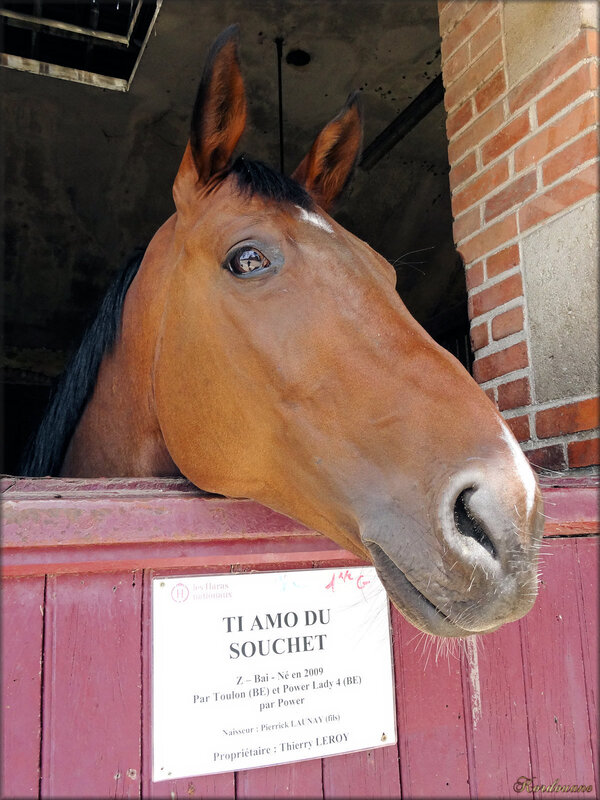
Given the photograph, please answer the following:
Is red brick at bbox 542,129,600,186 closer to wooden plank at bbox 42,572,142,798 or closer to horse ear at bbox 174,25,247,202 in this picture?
horse ear at bbox 174,25,247,202

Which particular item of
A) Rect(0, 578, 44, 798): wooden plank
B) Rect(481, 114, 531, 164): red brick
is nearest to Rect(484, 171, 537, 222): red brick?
Rect(481, 114, 531, 164): red brick

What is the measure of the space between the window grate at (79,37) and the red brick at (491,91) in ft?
5.52

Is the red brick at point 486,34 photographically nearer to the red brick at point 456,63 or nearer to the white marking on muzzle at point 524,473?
the red brick at point 456,63

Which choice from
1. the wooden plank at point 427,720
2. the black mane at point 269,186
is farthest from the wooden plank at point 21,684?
the black mane at point 269,186

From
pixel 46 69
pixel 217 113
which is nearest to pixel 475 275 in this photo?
pixel 217 113

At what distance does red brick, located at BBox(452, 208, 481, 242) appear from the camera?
8.02 feet

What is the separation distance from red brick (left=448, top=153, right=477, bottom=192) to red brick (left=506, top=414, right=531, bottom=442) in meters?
1.02

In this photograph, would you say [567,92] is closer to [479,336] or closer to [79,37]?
[479,336]

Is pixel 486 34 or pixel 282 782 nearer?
pixel 282 782

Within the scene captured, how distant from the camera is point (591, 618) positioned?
1637mm

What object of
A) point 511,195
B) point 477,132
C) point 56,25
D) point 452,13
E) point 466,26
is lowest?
point 511,195

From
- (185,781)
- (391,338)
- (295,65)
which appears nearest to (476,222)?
(391,338)

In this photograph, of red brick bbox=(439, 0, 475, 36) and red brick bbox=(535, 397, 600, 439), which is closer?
red brick bbox=(535, 397, 600, 439)

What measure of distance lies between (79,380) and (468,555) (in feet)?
4.66
